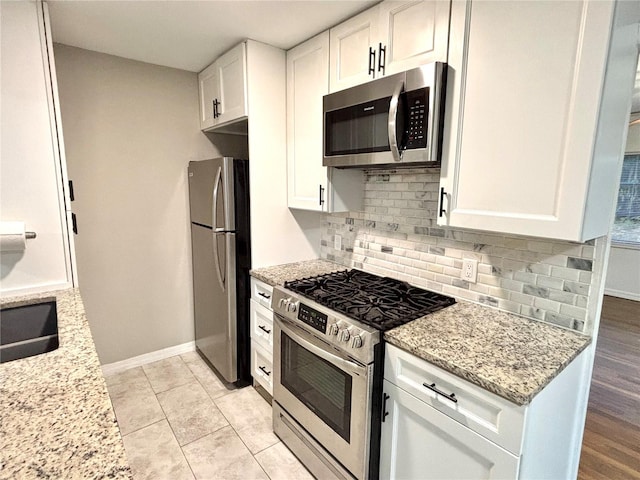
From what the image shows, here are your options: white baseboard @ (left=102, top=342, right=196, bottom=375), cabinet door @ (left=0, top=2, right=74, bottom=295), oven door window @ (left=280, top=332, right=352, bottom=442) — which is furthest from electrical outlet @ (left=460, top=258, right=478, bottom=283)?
white baseboard @ (left=102, top=342, right=196, bottom=375)

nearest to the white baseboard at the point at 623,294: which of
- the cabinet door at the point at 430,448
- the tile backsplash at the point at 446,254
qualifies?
the tile backsplash at the point at 446,254

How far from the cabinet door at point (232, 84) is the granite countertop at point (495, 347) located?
167 centimetres

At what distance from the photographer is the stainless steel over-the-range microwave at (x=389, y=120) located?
141 centimetres

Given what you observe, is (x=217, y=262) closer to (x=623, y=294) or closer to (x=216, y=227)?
(x=216, y=227)

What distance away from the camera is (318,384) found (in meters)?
1.69

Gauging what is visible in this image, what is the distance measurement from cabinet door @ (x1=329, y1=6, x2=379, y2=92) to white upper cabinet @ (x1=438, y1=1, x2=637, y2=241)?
44 cm

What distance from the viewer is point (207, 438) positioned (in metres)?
2.05

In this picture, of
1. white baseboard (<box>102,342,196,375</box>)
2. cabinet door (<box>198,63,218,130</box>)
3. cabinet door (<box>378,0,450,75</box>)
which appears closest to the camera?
cabinet door (<box>378,0,450,75</box>)

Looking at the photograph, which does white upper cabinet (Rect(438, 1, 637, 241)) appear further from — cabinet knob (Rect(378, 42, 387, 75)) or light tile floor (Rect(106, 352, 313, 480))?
light tile floor (Rect(106, 352, 313, 480))

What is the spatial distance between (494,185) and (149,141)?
7.83 feet

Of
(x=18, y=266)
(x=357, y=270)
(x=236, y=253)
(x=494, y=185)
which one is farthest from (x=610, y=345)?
(x=18, y=266)

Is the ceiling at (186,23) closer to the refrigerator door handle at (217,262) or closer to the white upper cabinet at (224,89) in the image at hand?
the white upper cabinet at (224,89)

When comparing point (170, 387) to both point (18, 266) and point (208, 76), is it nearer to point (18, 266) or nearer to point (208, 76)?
point (18, 266)

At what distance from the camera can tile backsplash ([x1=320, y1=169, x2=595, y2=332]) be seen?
4.65ft
